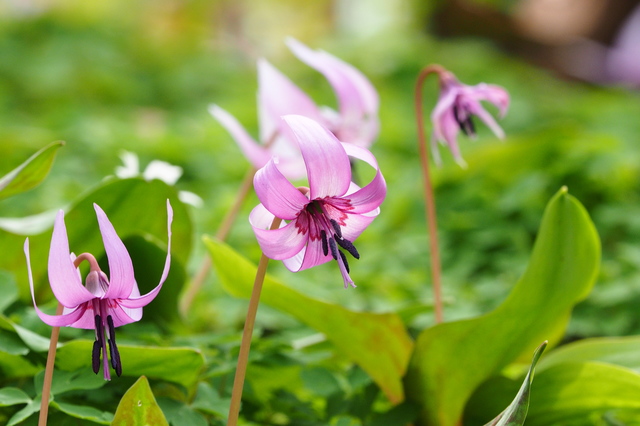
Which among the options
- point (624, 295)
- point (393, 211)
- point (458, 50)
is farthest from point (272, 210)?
point (458, 50)

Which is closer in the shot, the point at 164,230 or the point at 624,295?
the point at 164,230

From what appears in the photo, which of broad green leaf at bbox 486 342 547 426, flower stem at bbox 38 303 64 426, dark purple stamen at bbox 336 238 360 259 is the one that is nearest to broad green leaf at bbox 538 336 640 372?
broad green leaf at bbox 486 342 547 426

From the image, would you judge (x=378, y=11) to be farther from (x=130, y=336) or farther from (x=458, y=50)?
(x=130, y=336)

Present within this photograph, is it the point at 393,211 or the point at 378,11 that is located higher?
the point at 393,211

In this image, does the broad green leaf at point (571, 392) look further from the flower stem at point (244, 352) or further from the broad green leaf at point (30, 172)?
the broad green leaf at point (30, 172)

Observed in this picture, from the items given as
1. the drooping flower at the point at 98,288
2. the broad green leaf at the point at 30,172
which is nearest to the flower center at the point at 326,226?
the drooping flower at the point at 98,288

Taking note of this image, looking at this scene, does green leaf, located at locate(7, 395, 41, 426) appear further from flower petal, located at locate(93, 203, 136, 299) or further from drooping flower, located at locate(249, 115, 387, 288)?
drooping flower, located at locate(249, 115, 387, 288)
